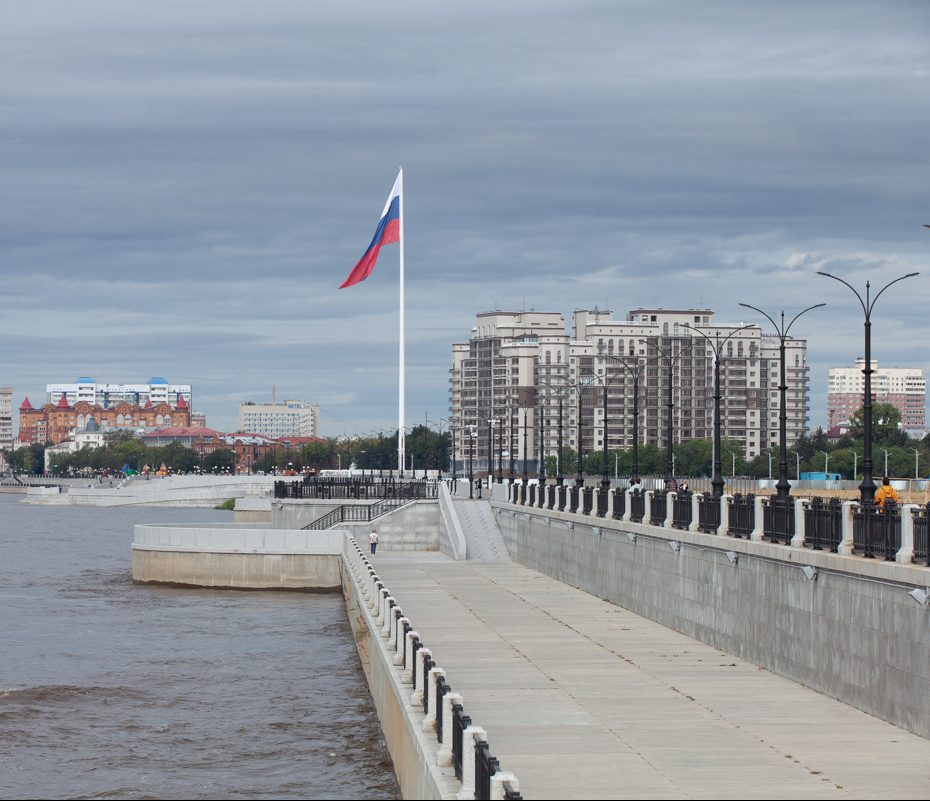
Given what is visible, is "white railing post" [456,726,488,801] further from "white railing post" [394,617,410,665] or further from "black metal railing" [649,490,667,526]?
"black metal railing" [649,490,667,526]

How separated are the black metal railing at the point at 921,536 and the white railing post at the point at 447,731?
717 centimetres

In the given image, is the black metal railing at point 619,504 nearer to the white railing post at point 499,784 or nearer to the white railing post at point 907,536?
the white railing post at point 907,536

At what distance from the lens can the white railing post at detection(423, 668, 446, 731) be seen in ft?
63.5

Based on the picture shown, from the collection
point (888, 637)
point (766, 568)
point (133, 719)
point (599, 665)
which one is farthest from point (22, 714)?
point (888, 637)

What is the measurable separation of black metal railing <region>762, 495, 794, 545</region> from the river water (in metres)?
7.96

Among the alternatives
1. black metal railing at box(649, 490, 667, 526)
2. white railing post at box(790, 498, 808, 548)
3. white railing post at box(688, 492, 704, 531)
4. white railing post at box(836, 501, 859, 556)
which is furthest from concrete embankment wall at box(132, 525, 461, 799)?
white railing post at box(836, 501, 859, 556)

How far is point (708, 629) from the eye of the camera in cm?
3184

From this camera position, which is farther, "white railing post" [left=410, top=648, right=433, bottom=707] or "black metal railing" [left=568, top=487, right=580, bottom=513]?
"black metal railing" [left=568, top=487, right=580, bottom=513]

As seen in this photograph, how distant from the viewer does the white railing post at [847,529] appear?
23.6m

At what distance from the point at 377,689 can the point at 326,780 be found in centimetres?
426

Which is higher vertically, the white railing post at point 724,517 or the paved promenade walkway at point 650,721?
the white railing post at point 724,517

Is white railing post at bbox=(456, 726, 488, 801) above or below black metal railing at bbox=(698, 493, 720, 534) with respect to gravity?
below

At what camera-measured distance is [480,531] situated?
6831 centimetres

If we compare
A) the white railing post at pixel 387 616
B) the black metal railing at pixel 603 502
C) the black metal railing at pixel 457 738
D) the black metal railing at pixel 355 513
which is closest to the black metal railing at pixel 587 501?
the black metal railing at pixel 603 502
